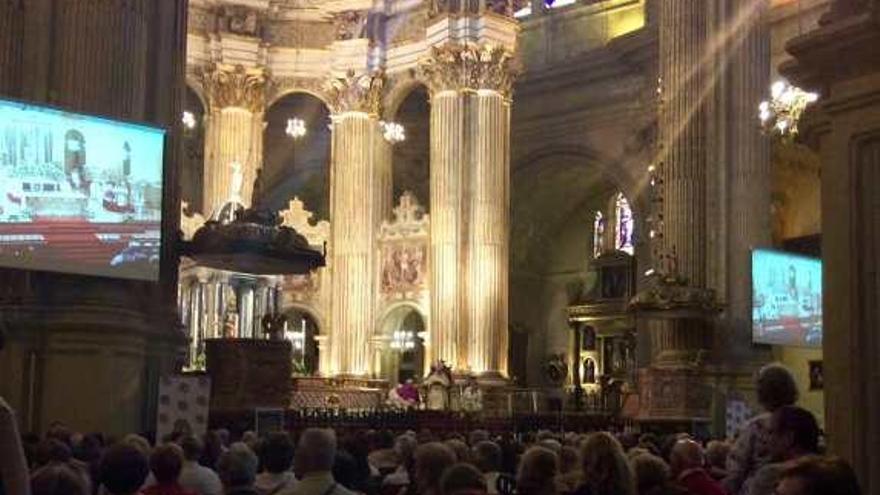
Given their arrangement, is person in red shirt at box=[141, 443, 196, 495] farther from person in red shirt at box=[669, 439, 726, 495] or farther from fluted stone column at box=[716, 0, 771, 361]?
fluted stone column at box=[716, 0, 771, 361]

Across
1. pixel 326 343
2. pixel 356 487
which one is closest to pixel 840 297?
pixel 356 487

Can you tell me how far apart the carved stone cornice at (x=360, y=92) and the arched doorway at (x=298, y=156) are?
156 inches

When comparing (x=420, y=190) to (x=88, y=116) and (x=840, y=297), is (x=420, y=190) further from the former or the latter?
(x=840, y=297)

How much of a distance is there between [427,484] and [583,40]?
34179 mm

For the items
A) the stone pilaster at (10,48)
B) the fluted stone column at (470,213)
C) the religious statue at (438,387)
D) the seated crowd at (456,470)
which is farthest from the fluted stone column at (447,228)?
the seated crowd at (456,470)

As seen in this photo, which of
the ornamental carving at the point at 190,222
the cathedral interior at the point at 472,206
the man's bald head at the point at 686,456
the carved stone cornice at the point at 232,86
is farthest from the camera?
the carved stone cornice at the point at 232,86

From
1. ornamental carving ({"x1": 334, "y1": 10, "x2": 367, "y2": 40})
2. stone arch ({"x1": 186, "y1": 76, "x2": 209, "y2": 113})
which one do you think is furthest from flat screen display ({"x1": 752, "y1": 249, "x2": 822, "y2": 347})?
stone arch ({"x1": 186, "y1": 76, "x2": 209, "y2": 113})

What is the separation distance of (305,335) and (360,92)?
7.01 metres

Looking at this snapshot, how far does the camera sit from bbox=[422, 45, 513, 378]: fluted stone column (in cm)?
3344

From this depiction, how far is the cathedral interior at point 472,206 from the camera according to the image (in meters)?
14.8

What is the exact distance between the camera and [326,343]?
36719 mm

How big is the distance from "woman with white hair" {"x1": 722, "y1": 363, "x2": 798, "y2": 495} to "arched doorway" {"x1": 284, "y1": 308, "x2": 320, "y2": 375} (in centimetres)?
3105

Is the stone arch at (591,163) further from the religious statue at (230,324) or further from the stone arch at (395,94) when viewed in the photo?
the religious statue at (230,324)

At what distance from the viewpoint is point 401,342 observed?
36594 millimetres
